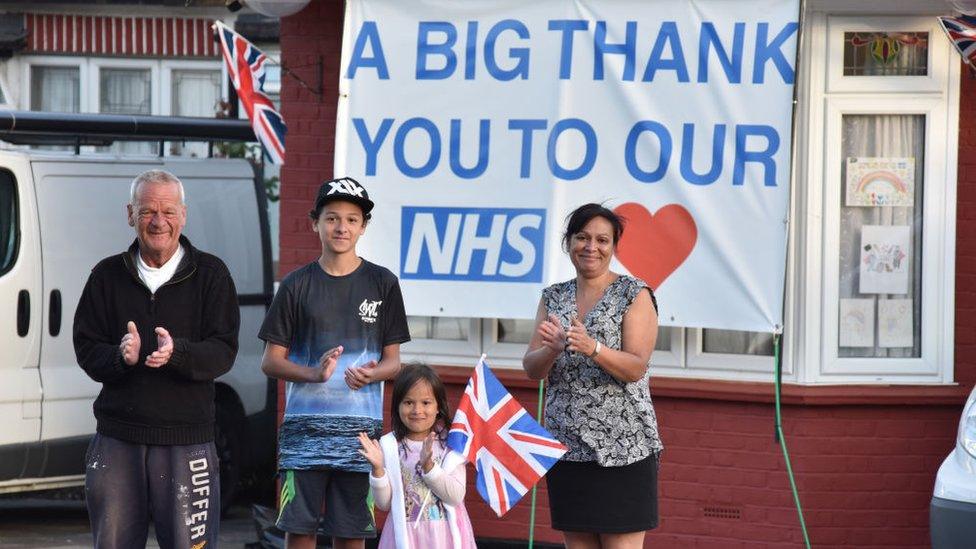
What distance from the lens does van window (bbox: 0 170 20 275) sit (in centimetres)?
910

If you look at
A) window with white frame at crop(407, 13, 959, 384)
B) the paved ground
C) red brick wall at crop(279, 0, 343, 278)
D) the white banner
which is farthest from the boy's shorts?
the paved ground

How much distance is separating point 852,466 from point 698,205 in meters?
1.55

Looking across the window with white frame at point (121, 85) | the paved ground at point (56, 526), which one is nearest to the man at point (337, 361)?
the paved ground at point (56, 526)

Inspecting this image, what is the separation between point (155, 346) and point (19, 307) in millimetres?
3866

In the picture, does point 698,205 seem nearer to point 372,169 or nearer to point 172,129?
point 372,169

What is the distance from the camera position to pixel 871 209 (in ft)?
26.0

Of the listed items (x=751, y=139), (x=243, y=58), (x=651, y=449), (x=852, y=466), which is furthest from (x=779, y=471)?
(x=243, y=58)

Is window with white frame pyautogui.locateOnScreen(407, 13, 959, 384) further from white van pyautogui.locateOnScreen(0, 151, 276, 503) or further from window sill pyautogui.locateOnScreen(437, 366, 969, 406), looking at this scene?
white van pyautogui.locateOnScreen(0, 151, 276, 503)

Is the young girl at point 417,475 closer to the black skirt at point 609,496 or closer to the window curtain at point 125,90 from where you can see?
the black skirt at point 609,496

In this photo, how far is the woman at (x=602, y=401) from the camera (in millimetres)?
5848

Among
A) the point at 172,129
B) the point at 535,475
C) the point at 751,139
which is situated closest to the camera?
the point at 535,475

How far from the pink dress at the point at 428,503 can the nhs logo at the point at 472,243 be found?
8.15 ft

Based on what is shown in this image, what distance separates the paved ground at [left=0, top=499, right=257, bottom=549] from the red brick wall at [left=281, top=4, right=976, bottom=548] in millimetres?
2638

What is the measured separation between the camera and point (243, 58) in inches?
342
